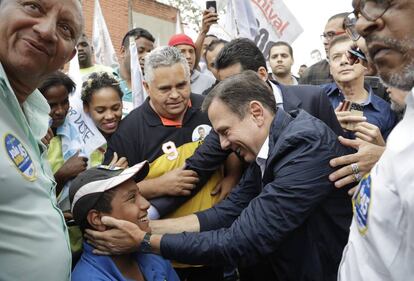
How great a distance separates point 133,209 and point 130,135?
28.9 inches

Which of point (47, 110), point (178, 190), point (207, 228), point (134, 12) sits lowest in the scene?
point (207, 228)

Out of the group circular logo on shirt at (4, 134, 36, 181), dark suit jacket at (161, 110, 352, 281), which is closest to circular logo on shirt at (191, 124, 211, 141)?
dark suit jacket at (161, 110, 352, 281)

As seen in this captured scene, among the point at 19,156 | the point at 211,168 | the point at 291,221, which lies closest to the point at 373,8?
the point at 291,221

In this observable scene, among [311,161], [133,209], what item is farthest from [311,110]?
[133,209]

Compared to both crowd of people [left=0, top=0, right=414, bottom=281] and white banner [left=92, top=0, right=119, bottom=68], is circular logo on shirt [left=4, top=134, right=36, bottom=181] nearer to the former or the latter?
crowd of people [left=0, top=0, right=414, bottom=281]

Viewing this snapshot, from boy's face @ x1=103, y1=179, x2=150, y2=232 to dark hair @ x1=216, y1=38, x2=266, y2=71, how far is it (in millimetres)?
1462

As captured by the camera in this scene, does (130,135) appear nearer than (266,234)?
No

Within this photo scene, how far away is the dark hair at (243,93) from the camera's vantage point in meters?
2.44

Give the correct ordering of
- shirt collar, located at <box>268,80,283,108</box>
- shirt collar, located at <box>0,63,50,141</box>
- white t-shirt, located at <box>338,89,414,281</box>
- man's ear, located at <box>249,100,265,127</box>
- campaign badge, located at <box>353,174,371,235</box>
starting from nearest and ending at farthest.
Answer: white t-shirt, located at <box>338,89,414,281</box>, campaign badge, located at <box>353,174,371,235</box>, shirt collar, located at <box>0,63,50,141</box>, man's ear, located at <box>249,100,265,127</box>, shirt collar, located at <box>268,80,283,108</box>

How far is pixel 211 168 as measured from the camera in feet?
8.82

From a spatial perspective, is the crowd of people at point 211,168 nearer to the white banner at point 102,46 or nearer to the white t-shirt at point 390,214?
the white t-shirt at point 390,214

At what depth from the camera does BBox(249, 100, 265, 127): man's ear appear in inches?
94.9

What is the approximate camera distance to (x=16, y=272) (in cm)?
138

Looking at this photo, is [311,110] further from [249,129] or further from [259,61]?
[249,129]
